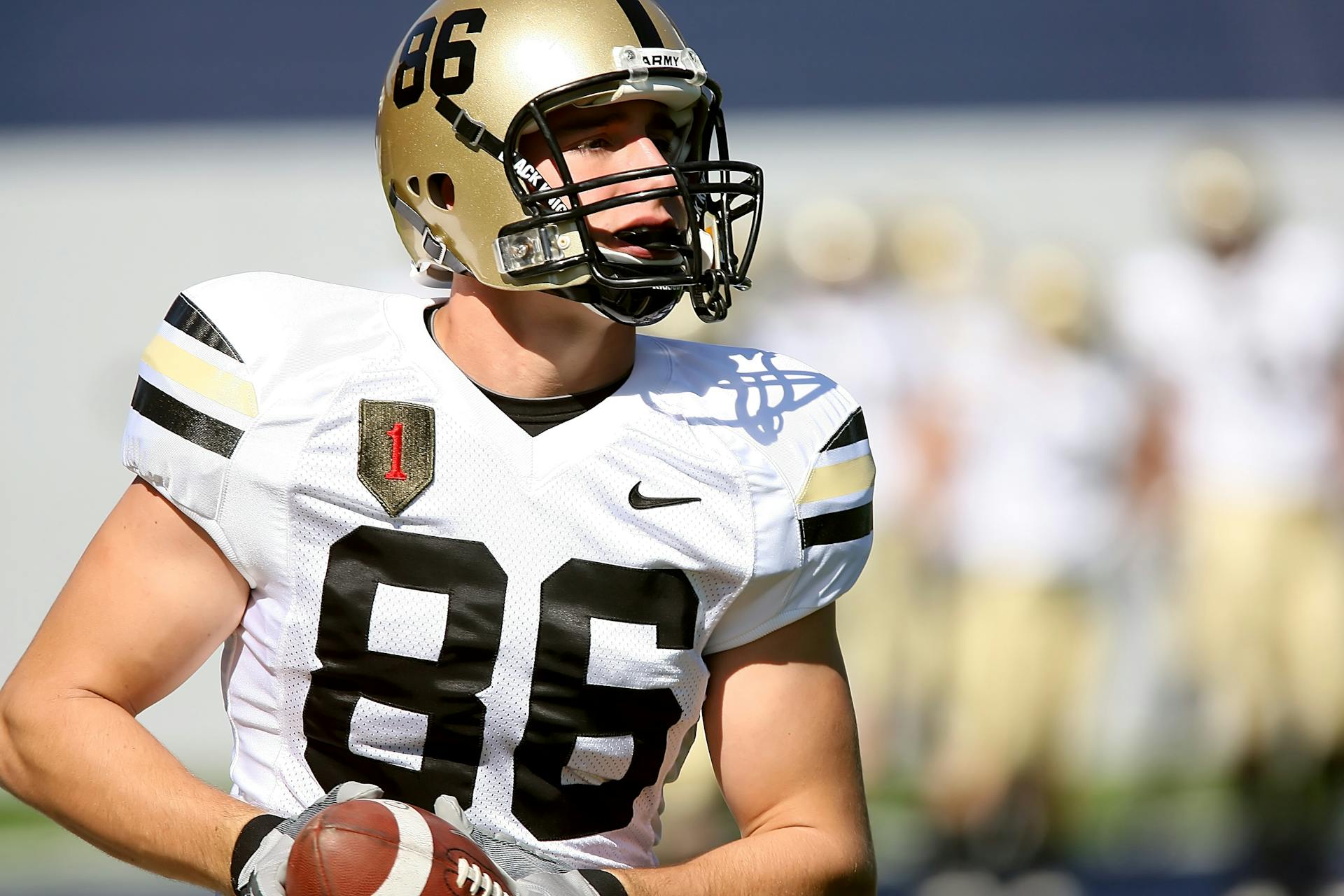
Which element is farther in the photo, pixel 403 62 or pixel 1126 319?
pixel 1126 319

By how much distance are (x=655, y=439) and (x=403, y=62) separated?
1.77ft

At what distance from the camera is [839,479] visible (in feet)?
5.96

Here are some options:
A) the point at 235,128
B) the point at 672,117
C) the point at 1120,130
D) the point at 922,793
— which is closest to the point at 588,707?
the point at 672,117

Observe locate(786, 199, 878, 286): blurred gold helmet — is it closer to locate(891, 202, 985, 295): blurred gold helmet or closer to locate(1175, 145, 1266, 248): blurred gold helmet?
locate(891, 202, 985, 295): blurred gold helmet

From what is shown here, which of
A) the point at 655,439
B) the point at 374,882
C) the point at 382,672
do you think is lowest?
the point at 374,882

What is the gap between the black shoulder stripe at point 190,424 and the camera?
166 cm

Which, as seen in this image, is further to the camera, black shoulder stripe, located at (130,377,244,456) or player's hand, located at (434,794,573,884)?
black shoulder stripe, located at (130,377,244,456)

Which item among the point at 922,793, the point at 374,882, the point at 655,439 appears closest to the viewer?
the point at 374,882

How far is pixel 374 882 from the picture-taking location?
1400 mm

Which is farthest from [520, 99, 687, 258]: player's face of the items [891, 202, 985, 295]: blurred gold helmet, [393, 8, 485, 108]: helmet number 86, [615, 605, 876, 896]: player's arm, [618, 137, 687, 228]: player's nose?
[891, 202, 985, 295]: blurred gold helmet

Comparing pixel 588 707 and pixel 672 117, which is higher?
pixel 672 117

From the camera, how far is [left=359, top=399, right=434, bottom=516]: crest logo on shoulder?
166 centimetres

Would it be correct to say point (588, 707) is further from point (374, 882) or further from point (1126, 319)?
point (1126, 319)

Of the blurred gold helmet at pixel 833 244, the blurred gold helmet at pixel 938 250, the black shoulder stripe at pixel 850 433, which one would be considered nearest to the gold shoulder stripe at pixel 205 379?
the black shoulder stripe at pixel 850 433
